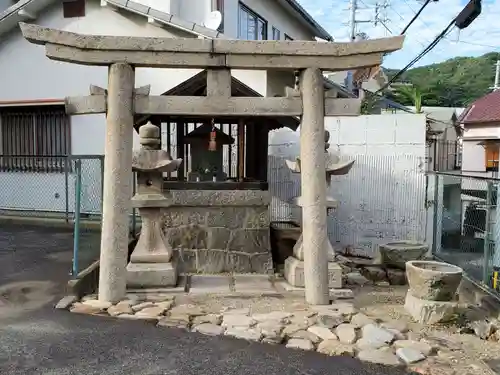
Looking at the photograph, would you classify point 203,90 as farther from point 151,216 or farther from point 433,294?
point 433,294

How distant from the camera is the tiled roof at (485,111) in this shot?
18.7 metres

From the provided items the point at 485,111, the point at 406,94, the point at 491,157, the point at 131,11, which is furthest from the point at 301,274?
the point at 406,94

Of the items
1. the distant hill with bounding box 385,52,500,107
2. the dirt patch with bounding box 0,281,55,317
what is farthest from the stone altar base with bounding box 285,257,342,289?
the distant hill with bounding box 385,52,500,107

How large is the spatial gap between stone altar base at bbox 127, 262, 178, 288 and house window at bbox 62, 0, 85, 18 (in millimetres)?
7832

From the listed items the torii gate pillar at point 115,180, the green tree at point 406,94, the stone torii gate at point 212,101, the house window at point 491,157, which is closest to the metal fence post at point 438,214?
the stone torii gate at point 212,101

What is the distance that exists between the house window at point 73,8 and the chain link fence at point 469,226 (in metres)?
9.36

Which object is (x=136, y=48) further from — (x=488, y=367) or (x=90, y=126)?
(x=90, y=126)

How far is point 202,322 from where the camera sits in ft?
18.7

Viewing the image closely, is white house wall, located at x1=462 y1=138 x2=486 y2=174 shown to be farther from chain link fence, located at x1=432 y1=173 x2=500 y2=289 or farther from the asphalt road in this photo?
the asphalt road

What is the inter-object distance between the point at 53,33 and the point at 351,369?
5287mm

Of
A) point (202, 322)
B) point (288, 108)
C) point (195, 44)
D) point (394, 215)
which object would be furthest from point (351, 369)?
point (394, 215)

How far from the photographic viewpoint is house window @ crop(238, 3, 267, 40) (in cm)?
1391

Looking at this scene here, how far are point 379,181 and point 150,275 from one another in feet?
18.4

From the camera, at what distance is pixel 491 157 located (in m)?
19.0
